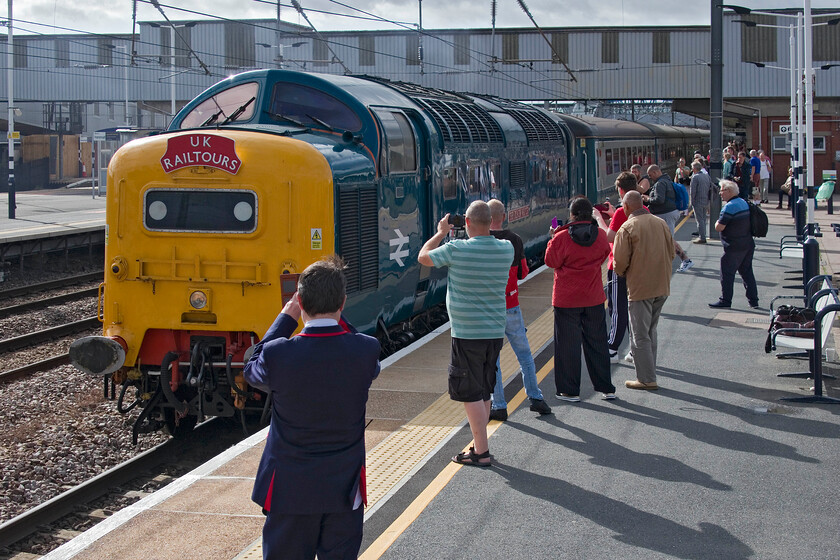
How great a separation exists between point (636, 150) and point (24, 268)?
1754 cm

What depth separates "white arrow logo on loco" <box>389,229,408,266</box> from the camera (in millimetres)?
10219

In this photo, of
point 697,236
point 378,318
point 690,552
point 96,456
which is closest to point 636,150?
point 697,236

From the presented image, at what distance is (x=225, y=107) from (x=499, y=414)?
4.47 meters

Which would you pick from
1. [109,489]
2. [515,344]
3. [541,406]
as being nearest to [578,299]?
[515,344]

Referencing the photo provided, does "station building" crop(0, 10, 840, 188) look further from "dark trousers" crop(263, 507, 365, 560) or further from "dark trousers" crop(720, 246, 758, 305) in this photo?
"dark trousers" crop(263, 507, 365, 560)

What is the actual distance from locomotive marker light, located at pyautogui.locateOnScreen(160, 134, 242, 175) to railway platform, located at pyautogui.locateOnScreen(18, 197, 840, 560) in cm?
239

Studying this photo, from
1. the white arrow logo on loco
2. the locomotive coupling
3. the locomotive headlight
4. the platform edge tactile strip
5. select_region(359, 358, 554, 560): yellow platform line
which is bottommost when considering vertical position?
select_region(359, 358, 554, 560): yellow platform line

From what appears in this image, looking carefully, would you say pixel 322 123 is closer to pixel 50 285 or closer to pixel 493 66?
pixel 50 285

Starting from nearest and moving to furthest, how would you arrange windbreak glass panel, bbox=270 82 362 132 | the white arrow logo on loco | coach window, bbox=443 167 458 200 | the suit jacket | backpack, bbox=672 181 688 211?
1. the suit jacket
2. windbreak glass panel, bbox=270 82 362 132
3. the white arrow logo on loco
4. coach window, bbox=443 167 458 200
5. backpack, bbox=672 181 688 211

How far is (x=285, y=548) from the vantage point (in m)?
4.13

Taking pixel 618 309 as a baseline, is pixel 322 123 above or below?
above

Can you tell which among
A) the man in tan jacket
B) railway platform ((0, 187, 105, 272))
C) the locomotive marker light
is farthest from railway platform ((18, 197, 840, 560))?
railway platform ((0, 187, 105, 272))

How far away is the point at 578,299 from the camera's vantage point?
27.1 feet

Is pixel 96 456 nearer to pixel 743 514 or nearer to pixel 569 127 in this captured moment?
pixel 743 514
